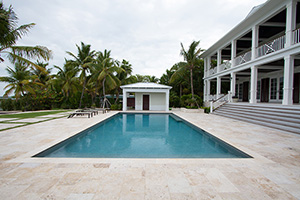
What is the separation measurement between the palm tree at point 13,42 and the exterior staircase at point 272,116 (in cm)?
1214

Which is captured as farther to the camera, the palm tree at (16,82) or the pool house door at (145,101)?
the pool house door at (145,101)

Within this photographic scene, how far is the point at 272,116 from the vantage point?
7.84 metres

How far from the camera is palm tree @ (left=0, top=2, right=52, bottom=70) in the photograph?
231 inches

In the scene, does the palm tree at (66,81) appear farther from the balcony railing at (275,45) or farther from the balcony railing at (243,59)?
the balcony railing at (275,45)

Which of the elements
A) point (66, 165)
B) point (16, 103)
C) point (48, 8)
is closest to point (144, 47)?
point (48, 8)

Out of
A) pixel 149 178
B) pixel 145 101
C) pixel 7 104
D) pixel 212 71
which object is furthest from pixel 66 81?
pixel 149 178

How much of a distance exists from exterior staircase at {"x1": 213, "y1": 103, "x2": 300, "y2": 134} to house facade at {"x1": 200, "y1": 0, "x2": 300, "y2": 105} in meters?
0.79

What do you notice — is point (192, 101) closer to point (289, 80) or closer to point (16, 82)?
point (289, 80)

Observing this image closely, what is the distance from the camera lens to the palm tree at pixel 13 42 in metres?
5.87

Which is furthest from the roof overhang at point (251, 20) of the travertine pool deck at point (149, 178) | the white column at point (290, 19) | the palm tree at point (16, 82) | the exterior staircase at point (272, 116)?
the palm tree at point (16, 82)

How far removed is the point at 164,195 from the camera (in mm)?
2088

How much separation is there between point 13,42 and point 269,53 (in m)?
14.5

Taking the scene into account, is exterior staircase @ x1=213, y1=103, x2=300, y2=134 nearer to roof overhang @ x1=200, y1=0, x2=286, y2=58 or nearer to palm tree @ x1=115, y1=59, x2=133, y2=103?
roof overhang @ x1=200, y1=0, x2=286, y2=58

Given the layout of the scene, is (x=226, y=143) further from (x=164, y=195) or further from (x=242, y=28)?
(x=242, y=28)
